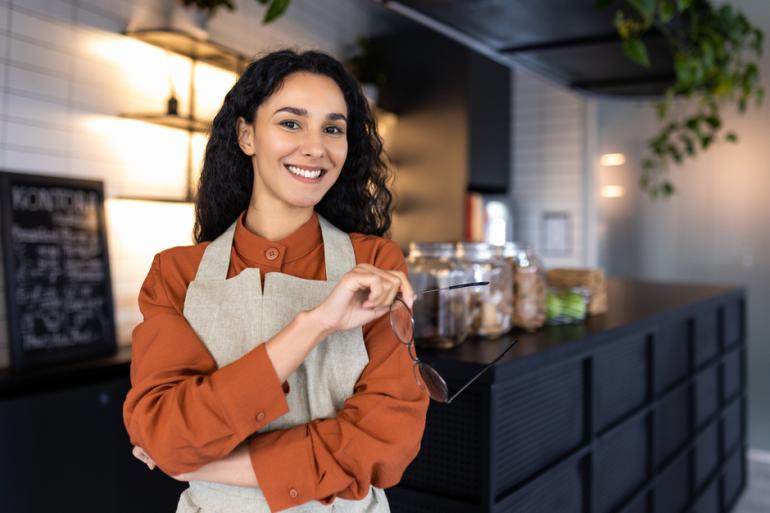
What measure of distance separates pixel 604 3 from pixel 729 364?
7.67 feet

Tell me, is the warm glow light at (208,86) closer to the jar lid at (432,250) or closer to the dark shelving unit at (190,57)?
the dark shelving unit at (190,57)

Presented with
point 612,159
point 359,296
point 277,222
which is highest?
point 612,159

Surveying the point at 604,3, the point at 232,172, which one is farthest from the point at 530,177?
the point at 232,172

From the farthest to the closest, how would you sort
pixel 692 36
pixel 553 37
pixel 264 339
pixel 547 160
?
pixel 547 160 < pixel 692 36 < pixel 553 37 < pixel 264 339

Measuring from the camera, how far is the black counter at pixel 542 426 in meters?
1.50

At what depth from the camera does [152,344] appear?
101 cm

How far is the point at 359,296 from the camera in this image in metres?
0.98

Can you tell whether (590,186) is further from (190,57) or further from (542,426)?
(542,426)

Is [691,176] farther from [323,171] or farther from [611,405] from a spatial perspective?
[323,171]

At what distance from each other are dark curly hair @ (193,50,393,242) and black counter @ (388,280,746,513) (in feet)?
1.39

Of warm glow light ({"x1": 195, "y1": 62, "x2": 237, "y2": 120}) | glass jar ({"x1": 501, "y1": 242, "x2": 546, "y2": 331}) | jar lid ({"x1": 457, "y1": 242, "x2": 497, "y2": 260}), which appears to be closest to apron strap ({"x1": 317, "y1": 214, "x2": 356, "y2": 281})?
jar lid ({"x1": 457, "y1": 242, "x2": 497, "y2": 260})

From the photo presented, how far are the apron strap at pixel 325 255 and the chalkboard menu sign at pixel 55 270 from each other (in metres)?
1.65

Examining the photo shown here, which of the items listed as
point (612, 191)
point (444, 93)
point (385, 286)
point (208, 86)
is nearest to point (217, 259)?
point (385, 286)

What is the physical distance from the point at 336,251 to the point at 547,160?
4709mm
